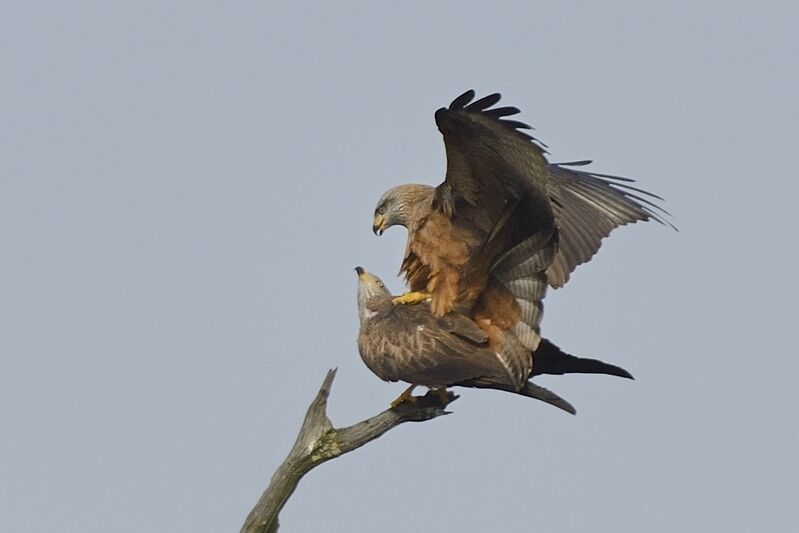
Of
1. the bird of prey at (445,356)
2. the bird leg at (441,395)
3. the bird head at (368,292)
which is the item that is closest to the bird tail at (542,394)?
the bird of prey at (445,356)

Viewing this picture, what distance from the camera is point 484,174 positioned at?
8.52 metres

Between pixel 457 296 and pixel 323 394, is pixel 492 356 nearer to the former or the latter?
pixel 457 296

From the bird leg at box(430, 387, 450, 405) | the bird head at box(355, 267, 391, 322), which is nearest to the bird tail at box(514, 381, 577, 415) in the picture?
the bird leg at box(430, 387, 450, 405)

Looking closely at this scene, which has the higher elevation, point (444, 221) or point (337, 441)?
point (444, 221)

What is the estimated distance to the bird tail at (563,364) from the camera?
30.1ft

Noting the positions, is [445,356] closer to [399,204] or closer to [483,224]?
[483,224]

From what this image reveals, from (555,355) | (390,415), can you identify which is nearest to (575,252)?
(555,355)

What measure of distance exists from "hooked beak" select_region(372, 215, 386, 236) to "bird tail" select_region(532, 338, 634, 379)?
1.56 m

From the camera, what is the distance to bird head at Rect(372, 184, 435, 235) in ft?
32.1

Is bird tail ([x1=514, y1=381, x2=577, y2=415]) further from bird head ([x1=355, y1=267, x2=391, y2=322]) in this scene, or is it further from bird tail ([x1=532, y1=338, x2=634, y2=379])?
bird head ([x1=355, y1=267, x2=391, y2=322])

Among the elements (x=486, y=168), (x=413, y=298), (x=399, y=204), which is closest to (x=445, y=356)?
(x=413, y=298)

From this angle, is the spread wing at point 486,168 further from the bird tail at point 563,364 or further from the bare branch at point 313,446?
the bare branch at point 313,446

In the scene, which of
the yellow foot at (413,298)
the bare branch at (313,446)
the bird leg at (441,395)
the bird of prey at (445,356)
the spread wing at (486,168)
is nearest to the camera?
the spread wing at (486,168)

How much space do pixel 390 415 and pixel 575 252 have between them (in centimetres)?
210
